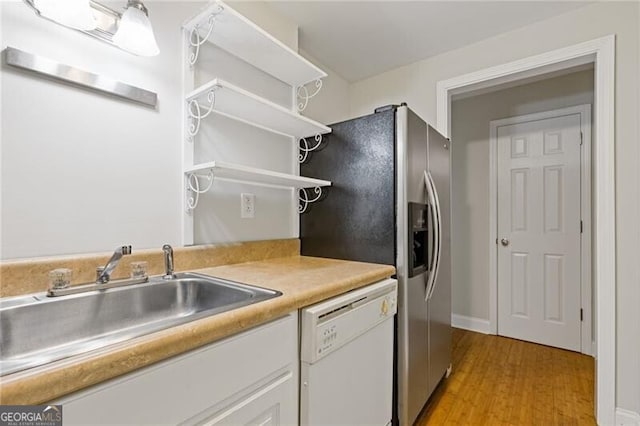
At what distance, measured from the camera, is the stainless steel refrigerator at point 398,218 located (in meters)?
1.51

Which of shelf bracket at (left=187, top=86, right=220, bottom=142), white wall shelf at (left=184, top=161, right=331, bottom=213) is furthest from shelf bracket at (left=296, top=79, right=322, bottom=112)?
shelf bracket at (left=187, top=86, right=220, bottom=142)

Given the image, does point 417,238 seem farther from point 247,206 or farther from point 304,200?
point 247,206

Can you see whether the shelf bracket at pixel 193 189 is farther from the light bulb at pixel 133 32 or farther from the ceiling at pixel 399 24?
the ceiling at pixel 399 24

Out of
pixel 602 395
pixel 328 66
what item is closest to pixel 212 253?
pixel 328 66

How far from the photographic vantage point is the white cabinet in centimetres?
57

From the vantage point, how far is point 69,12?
0.99 m

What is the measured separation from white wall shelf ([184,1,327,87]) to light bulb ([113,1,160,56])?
28cm

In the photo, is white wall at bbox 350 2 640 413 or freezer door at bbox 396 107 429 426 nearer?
freezer door at bbox 396 107 429 426

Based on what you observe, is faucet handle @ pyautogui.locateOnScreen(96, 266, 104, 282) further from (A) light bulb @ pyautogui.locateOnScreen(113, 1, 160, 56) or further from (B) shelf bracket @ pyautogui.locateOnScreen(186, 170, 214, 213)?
(A) light bulb @ pyautogui.locateOnScreen(113, 1, 160, 56)

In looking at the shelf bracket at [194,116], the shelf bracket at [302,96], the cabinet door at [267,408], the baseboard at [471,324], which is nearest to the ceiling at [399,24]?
the shelf bracket at [302,96]

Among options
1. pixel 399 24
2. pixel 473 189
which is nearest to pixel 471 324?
pixel 473 189

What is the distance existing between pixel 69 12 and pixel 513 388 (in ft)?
9.83
